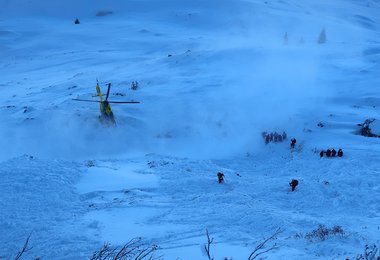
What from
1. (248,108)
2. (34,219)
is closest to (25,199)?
(34,219)

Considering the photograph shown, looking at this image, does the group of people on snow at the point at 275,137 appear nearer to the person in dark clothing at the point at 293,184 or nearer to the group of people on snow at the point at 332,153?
the group of people on snow at the point at 332,153

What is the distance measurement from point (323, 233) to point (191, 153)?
599 cm

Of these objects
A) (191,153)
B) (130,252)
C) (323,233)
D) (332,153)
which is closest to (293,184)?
(323,233)

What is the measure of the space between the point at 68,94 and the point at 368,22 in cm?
3998

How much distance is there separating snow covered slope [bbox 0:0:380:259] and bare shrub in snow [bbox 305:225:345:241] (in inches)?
2.8

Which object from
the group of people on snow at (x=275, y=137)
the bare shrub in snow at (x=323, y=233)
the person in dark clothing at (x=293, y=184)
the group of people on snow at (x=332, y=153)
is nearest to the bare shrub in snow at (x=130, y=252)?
the bare shrub in snow at (x=323, y=233)

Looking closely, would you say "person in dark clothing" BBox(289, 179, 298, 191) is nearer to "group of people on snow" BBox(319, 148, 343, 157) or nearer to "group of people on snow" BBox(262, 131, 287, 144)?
"group of people on snow" BBox(319, 148, 343, 157)

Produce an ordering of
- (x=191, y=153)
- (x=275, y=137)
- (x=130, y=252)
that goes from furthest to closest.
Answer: (x=275, y=137)
(x=191, y=153)
(x=130, y=252)

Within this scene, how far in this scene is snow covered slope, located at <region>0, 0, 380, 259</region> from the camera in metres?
6.48

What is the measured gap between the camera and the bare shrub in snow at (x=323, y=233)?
5.91 meters

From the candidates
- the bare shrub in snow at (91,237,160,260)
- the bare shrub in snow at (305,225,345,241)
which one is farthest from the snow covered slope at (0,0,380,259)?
the bare shrub in snow at (91,237,160,260)

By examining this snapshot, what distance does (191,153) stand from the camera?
11.6 m

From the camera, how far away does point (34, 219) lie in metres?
6.95

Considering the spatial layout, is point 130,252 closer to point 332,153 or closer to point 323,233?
point 323,233
